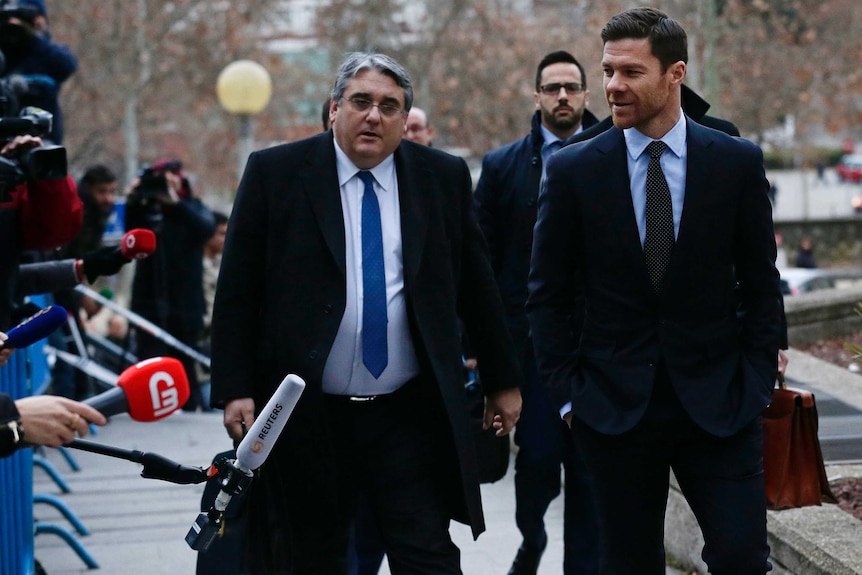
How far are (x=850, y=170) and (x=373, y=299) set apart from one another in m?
66.7

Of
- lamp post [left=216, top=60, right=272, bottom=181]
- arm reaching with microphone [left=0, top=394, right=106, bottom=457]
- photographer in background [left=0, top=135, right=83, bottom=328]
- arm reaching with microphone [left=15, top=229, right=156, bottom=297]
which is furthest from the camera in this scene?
lamp post [left=216, top=60, right=272, bottom=181]

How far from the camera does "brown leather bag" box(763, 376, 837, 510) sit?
15.2 feet

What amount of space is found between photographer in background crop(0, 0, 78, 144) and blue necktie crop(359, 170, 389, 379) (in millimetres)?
2616

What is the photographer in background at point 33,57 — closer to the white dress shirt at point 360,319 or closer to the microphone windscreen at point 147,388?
the white dress shirt at point 360,319

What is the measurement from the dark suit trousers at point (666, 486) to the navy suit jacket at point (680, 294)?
0.25 feet

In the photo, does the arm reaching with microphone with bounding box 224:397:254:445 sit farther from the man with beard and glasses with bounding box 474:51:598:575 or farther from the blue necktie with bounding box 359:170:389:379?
the man with beard and glasses with bounding box 474:51:598:575

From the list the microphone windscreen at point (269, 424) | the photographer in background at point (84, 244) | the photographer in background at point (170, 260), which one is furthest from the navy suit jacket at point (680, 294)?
the photographer in background at point (170, 260)

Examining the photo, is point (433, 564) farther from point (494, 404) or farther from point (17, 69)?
point (17, 69)

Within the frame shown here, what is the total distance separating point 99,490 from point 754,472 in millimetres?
5206

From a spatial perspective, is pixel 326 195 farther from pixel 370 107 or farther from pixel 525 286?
pixel 525 286

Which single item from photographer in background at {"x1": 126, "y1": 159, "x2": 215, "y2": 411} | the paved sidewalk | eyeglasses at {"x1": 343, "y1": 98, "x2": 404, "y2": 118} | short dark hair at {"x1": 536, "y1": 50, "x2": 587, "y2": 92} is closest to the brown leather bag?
eyeglasses at {"x1": 343, "y1": 98, "x2": 404, "y2": 118}

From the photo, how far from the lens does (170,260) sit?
37.4 feet

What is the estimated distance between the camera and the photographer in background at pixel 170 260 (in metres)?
11.1

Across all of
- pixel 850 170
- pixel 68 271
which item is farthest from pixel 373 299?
pixel 850 170
